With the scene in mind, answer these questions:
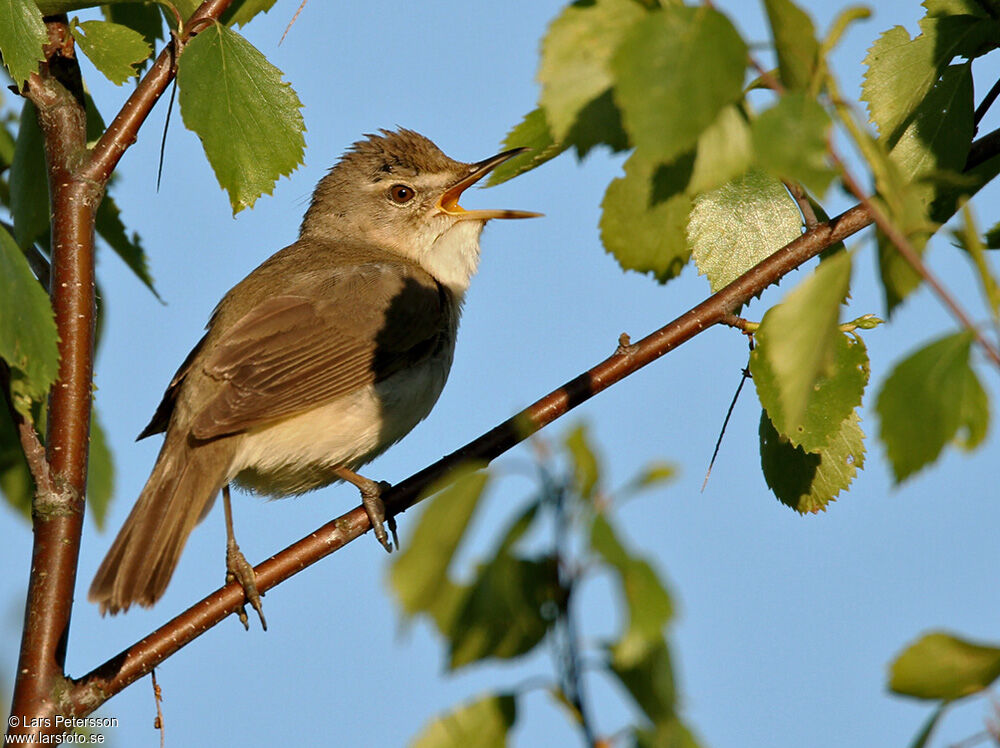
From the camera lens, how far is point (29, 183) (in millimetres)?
3014

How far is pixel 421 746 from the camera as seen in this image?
130 cm

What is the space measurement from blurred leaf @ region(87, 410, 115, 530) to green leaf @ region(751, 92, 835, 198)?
239 centimetres

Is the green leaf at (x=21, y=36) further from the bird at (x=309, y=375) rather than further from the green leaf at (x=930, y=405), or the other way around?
the green leaf at (x=930, y=405)

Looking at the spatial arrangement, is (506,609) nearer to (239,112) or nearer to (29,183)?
(239,112)

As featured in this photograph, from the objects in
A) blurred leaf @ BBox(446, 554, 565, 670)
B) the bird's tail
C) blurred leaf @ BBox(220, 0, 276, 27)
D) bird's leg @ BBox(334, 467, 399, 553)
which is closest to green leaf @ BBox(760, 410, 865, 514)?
bird's leg @ BBox(334, 467, 399, 553)

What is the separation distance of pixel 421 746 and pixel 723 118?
83 centimetres

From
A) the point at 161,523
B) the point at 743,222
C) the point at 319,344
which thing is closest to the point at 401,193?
the point at 319,344

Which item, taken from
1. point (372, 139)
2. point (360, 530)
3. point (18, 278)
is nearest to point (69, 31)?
Result: point (18, 278)

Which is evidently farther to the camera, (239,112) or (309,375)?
(309,375)

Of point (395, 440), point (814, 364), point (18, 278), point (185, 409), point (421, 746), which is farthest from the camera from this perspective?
point (395, 440)

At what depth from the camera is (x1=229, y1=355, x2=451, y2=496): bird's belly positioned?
13.8 feet

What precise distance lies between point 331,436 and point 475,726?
3008mm

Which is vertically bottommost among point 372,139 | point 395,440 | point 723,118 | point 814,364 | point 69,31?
point 814,364

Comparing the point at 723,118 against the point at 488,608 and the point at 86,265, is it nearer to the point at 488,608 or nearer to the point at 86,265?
the point at 488,608
